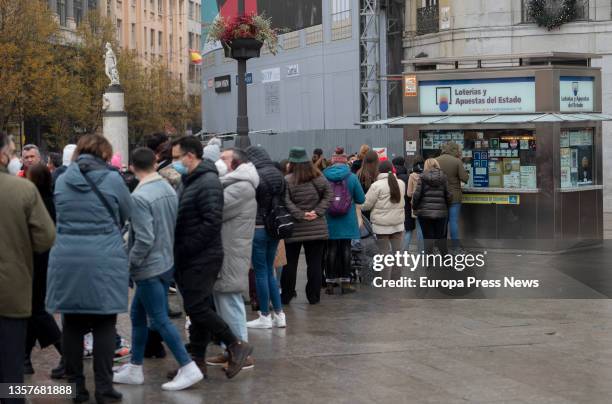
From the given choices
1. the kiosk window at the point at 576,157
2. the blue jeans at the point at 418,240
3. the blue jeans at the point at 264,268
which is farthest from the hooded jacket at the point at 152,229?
the kiosk window at the point at 576,157

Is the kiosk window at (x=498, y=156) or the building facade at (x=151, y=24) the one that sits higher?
the building facade at (x=151, y=24)

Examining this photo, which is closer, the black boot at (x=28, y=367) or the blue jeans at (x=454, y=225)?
the black boot at (x=28, y=367)

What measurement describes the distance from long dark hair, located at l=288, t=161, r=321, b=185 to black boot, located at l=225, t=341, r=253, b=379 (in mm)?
3522

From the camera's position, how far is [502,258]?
16391 millimetres

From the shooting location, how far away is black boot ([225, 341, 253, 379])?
812 centimetres

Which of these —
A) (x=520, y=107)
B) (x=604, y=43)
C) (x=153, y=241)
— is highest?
(x=604, y=43)

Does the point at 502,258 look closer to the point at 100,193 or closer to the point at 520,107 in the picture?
the point at 520,107

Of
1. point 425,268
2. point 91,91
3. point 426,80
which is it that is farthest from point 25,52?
point 425,268

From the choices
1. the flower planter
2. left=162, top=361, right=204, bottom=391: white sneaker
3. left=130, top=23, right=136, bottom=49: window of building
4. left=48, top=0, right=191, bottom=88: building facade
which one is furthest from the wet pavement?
left=130, top=23, right=136, bottom=49: window of building

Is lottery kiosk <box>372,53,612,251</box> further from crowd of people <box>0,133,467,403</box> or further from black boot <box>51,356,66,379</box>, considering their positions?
black boot <box>51,356,66,379</box>

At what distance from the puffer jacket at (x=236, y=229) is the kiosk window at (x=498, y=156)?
9651 millimetres

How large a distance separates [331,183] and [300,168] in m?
1.02

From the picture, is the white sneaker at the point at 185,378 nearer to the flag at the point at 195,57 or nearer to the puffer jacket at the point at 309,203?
the puffer jacket at the point at 309,203

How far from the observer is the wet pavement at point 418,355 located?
304 inches
